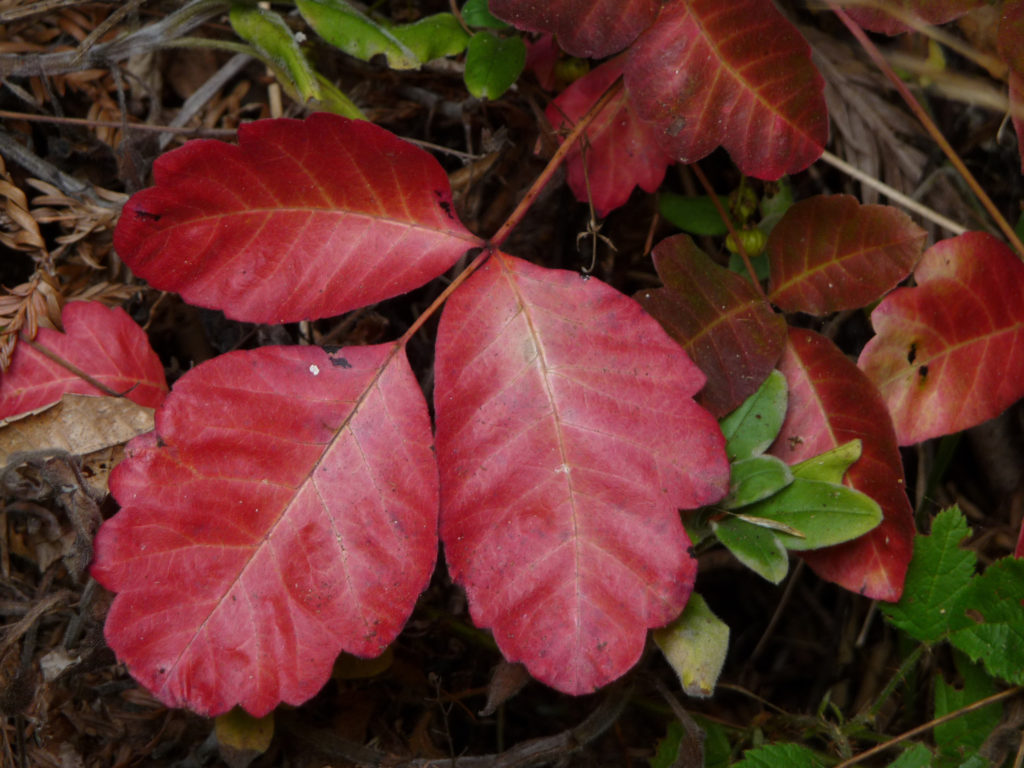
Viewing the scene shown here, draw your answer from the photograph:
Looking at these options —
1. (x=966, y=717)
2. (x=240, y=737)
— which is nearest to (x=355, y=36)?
(x=240, y=737)

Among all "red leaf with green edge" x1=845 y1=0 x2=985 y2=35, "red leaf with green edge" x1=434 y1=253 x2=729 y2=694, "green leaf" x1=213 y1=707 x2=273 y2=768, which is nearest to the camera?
"red leaf with green edge" x1=434 y1=253 x2=729 y2=694

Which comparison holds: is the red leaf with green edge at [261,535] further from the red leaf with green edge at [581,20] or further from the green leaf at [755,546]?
the red leaf with green edge at [581,20]

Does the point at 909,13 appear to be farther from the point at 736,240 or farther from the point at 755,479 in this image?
the point at 755,479

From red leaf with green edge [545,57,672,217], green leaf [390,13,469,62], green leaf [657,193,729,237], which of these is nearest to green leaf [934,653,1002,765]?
green leaf [657,193,729,237]

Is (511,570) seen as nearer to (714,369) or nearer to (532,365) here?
(532,365)

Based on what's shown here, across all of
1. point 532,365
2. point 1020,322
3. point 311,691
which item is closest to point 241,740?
point 311,691

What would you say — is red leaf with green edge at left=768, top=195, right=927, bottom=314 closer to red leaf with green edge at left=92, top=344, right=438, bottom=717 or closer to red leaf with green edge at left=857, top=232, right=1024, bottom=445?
red leaf with green edge at left=857, top=232, right=1024, bottom=445
